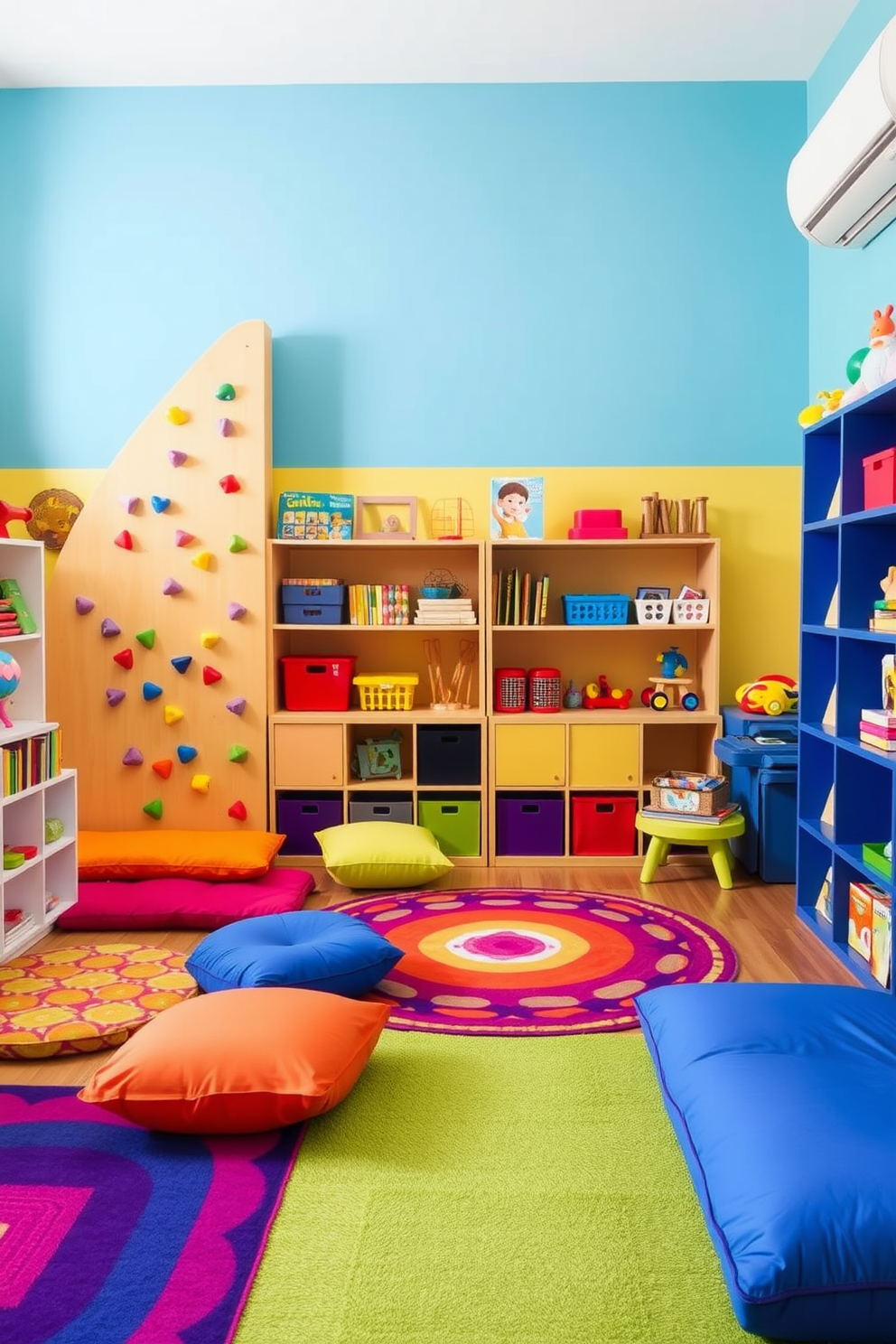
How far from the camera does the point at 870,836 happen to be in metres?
3.84

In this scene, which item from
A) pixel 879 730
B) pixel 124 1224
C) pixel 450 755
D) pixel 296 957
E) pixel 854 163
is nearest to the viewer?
pixel 124 1224

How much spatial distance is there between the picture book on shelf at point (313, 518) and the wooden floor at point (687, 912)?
1487mm

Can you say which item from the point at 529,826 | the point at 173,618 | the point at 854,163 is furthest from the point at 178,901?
the point at 854,163

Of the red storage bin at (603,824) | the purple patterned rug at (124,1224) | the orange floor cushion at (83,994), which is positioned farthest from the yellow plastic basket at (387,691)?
the purple patterned rug at (124,1224)

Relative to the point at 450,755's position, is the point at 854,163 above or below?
above

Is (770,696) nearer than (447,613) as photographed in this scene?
Yes

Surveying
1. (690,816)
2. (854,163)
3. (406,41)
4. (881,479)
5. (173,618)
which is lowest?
(690,816)

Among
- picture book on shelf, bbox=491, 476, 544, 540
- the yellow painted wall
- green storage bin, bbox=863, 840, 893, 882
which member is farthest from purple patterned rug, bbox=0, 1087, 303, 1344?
the yellow painted wall

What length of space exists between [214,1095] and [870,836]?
2397 millimetres

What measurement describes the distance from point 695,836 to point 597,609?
112 cm

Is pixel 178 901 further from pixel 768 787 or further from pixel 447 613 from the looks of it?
pixel 768 787

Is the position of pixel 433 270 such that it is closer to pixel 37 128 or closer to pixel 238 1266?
pixel 37 128

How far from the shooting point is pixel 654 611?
5.04 metres

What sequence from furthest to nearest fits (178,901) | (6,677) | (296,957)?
1. (178,901)
2. (6,677)
3. (296,957)
